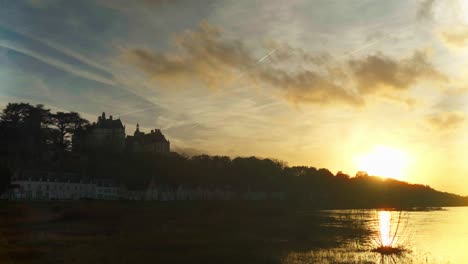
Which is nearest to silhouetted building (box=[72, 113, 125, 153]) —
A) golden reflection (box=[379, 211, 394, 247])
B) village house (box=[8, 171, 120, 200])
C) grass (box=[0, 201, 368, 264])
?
village house (box=[8, 171, 120, 200])

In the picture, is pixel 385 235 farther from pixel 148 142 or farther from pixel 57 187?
pixel 148 142

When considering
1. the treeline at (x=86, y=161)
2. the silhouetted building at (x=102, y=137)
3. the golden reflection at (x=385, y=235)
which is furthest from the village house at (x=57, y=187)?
the golden reflection at (x=385, y=235)

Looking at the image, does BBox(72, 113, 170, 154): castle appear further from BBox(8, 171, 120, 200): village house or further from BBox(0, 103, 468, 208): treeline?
BBox(8, 171, 120, 200): village house

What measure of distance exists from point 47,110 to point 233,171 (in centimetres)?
6805

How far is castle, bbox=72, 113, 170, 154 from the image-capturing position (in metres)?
153

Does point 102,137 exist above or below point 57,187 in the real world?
above

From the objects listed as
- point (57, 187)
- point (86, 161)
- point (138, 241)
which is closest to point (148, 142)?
point (86, 161)

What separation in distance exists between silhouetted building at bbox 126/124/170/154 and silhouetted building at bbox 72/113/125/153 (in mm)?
11432

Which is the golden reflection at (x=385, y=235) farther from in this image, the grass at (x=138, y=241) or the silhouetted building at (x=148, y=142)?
the silhouetted building at (x=148, y=142)

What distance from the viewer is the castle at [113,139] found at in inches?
6019

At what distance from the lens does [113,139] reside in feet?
574

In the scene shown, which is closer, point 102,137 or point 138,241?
point 138,241

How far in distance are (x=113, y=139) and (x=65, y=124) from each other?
97.4 ft

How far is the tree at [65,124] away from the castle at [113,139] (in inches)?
86.4
